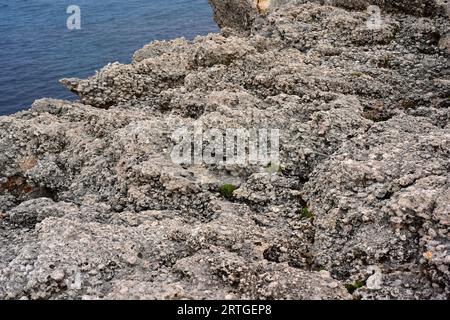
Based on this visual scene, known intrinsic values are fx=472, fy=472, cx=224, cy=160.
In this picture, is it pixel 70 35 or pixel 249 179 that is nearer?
pixel 249 179

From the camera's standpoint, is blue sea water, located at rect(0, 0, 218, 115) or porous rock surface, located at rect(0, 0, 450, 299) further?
blue sea water, located at rect(0, 0, 218, 115)

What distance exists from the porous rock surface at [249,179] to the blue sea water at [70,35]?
26.2 meters

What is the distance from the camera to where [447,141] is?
1420 cm

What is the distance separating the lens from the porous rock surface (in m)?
11.0

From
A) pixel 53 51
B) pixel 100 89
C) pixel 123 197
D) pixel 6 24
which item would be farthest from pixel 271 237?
pixel 6 24

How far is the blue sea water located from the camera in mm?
47500

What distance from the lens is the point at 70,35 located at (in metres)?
58.9

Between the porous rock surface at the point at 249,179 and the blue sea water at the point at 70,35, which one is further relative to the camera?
the blue sea water at the point at 70,35

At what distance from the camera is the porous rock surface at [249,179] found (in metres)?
11.0

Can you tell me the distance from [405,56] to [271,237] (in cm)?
1446

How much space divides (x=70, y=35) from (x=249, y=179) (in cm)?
5056

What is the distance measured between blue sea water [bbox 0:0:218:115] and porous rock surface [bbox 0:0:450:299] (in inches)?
1032

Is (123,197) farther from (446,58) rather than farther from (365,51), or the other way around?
(446,58)

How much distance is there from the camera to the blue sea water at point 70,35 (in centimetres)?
4750
